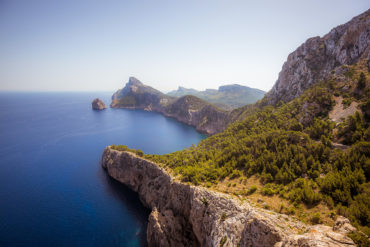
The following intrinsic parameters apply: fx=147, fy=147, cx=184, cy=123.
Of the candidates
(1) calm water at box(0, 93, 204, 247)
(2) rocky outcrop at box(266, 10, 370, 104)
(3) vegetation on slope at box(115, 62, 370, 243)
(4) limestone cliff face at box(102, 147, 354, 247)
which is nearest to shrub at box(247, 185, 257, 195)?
(3) vegetation on slope at box(115, 62, 370, 243)

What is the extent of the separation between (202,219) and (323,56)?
71700 millimetres

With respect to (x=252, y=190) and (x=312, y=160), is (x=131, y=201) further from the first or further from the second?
(x=312, y=160)

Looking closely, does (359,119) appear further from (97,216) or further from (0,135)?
(0,135)

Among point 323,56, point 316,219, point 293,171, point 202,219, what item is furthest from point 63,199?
point 323,56

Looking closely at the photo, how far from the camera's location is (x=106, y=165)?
192 ft

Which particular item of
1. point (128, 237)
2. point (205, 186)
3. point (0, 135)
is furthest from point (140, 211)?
point (0, 135)

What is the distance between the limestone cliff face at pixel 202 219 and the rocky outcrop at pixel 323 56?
52.8 meters

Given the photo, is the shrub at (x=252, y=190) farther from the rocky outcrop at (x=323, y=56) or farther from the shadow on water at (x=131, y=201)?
the rocky outcrop at (x=323, y=56)

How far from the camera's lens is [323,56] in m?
55.8

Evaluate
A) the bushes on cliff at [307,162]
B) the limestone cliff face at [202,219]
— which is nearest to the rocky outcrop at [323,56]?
the bushes on cliff at [307,162]

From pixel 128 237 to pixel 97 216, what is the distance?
36.1 ft

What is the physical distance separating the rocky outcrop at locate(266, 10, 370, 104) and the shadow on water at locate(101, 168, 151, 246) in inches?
2617

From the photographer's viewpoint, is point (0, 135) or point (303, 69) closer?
point (303, 69)

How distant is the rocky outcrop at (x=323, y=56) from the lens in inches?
1684
